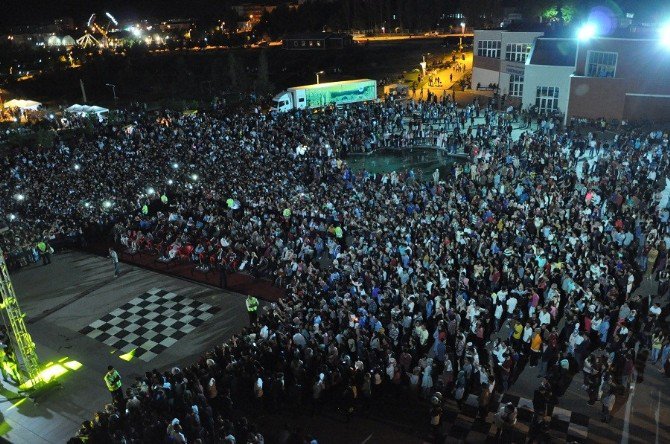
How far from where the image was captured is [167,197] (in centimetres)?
2081

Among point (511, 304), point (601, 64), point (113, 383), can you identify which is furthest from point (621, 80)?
point (113, 383)

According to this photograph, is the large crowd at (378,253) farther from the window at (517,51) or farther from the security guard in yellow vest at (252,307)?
the window at (517,51)

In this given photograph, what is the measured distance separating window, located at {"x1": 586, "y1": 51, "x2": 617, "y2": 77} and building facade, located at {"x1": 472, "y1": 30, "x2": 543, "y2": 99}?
5303mm

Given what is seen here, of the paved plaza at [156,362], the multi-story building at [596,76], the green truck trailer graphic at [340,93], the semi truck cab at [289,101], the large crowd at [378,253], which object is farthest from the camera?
the green truck trailer graphic at [340,93]

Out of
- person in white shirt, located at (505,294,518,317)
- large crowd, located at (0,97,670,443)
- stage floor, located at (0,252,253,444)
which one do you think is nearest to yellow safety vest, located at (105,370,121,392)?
large crowd, located at (0,97,670,443)

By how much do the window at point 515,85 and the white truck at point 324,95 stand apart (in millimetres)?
10134

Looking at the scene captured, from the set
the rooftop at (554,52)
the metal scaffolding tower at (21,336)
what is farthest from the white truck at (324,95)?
the metal scaffolding tower at (21,336)

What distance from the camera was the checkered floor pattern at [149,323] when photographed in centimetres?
1304

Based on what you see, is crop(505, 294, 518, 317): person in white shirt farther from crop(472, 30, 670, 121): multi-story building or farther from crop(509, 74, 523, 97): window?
crop(509, 74, 523, 97): window

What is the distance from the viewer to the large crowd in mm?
9727

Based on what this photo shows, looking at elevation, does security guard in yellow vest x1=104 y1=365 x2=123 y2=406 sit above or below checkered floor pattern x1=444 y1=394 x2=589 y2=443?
above

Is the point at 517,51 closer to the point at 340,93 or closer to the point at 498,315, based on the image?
the point at 340,93

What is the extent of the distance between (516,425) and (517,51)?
1279 inches

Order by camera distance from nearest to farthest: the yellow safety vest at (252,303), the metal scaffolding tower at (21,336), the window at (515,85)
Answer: the metal scaffolding tower at (21,336)
the yellow safety vest at (252,303)
the window at (515,85)
